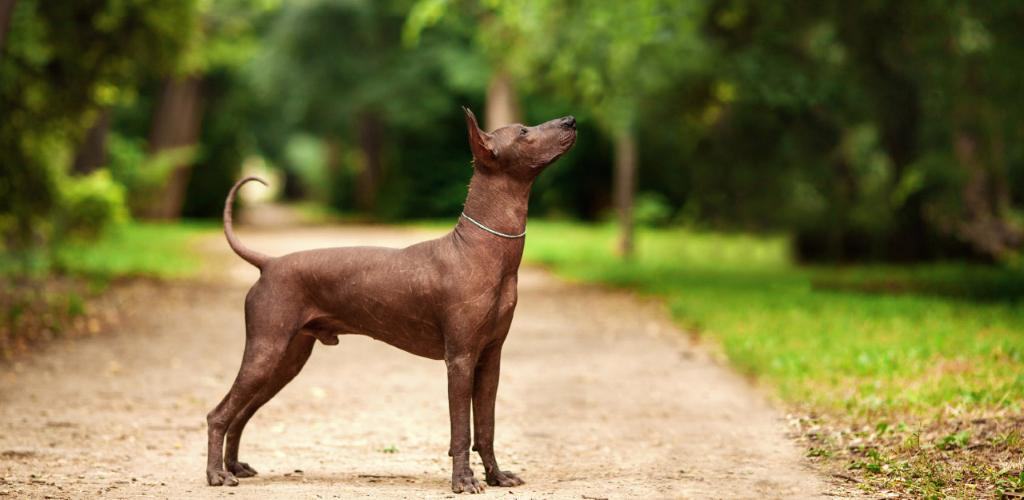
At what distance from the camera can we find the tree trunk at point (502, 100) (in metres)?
34.7

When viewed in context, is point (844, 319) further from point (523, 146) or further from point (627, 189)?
point (627, 189)

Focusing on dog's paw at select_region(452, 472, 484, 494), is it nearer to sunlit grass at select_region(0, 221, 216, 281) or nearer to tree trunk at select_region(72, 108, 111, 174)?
sunlit grass at select_region(0, 221, 216, 281)

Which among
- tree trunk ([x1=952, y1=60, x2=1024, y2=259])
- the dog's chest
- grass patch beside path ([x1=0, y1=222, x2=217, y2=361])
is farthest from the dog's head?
tree trunk ([x1=952, y1=60, x2=1024, y2=259])

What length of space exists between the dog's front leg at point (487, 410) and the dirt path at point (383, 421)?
5.4 inches

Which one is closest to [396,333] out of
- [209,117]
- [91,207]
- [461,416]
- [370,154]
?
[461,416]

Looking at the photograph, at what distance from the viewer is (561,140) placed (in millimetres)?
6316

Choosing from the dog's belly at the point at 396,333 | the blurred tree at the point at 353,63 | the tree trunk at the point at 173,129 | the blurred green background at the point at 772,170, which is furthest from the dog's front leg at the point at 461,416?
the tree trunk at the point at 173,129

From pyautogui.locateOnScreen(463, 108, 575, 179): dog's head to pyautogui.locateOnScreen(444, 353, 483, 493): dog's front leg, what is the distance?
1027mm

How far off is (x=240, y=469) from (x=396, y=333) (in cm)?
125

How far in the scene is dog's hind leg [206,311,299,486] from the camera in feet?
21.1

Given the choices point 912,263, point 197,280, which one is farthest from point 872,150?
point 197,280

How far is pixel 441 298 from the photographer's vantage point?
20.5 ft

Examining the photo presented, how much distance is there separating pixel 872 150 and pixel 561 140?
18.3 meters

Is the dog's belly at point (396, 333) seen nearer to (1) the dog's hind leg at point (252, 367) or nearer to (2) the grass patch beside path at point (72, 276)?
(1) the dog's hind leg at point (252, 367)
